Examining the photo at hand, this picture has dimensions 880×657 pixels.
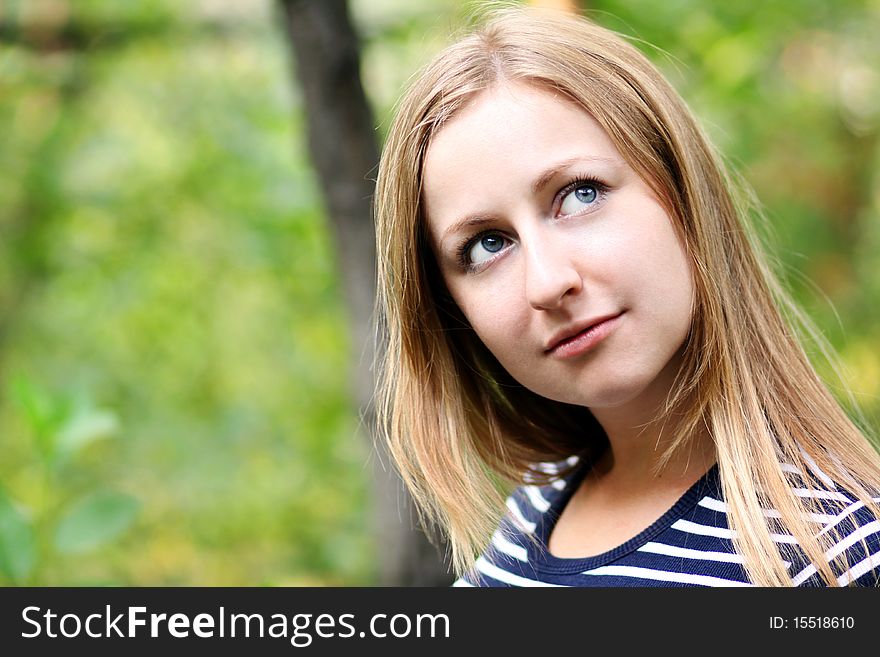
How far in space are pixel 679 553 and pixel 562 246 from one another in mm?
450

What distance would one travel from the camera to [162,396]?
4758 mm

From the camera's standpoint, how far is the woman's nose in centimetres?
115

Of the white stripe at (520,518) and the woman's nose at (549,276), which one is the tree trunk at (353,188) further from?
the woman's nose at (549,276)

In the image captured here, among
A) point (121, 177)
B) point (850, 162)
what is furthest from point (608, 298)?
point (850, 162)

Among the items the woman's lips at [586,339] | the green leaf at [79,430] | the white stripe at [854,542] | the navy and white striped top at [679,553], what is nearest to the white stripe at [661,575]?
the navy and white striped top at [679,553]

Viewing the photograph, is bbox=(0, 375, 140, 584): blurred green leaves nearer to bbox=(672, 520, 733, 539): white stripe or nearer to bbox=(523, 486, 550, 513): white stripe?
bbox=(523, 486, 550, 513): white stripe

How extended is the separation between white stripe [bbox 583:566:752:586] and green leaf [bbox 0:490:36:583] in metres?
0.96

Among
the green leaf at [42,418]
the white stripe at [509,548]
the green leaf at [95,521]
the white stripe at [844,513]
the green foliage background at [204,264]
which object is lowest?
the white stripe at [844,513]

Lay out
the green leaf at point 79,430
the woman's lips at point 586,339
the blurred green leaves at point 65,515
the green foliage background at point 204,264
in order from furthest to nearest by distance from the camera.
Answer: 1. the green foliage background at point 204,264
2. the green leaf at point 79,430
3. the blurred green leaves at point 65,515
4. the woman's lips at point 586,339

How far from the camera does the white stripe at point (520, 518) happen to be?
1.51 m

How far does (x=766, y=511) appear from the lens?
3.78 ft

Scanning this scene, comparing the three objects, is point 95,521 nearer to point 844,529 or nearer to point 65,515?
point 65,515

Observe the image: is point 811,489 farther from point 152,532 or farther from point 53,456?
point 152,532

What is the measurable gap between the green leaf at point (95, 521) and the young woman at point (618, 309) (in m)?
0.55
